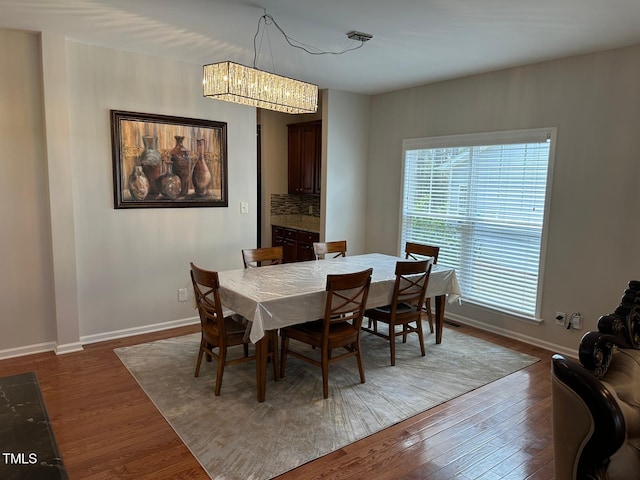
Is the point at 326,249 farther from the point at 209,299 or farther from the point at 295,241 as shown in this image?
the point at 295,241

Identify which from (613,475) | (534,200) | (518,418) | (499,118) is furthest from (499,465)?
(499,118)

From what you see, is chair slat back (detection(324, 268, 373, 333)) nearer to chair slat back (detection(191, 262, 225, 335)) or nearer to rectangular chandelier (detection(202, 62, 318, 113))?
chair slat back (detection(191, 262, 225, 335))

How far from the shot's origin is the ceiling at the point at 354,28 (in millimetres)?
2707

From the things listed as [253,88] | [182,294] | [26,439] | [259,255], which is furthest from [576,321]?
[26,439]

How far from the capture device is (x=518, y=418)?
9.16 ft

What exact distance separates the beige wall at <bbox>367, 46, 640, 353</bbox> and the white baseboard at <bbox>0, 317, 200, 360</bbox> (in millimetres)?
3082

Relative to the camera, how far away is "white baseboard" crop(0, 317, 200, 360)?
11.8 ft

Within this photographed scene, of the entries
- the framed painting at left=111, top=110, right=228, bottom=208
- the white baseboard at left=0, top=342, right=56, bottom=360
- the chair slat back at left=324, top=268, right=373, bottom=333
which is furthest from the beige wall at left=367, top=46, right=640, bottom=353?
the white baseboard at left=0, top=342, right=56, bottom=360

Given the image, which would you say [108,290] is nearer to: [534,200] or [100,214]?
[100,214]

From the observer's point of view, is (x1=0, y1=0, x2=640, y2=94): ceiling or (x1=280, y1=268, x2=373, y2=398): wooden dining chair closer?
(x1=0, y1=0, x2=640, y2=94): ceiling

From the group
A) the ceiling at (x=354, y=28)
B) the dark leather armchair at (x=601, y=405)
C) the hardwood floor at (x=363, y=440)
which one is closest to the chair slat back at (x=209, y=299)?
the hardwood floor at (x=363, y=440)

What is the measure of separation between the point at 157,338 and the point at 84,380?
887 mm

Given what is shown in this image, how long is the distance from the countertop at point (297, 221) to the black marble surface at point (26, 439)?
12.8ft

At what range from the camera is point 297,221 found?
6.58m
